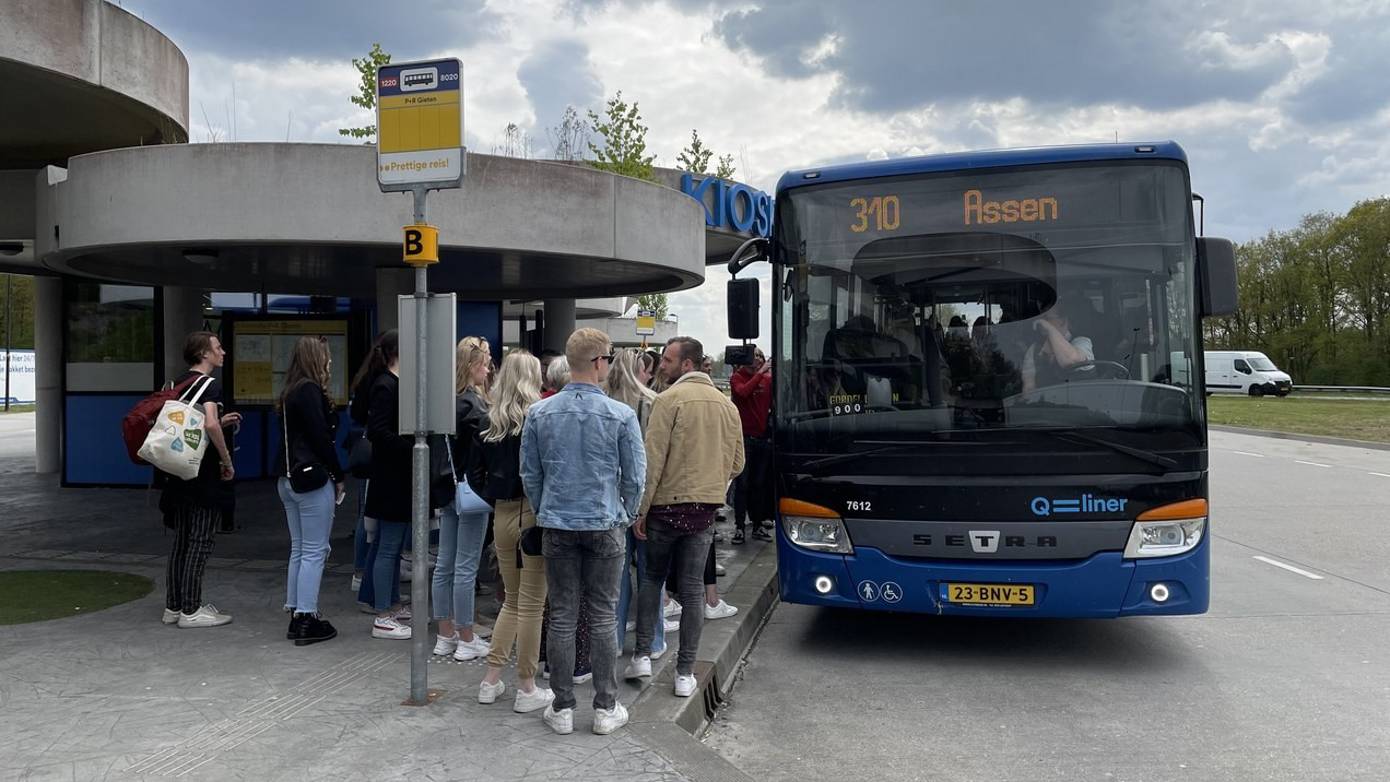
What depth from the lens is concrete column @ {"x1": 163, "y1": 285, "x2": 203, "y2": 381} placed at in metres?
12.6

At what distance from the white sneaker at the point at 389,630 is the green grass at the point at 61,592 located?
213 centimetres

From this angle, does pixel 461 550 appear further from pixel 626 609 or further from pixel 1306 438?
pixel 1306 438

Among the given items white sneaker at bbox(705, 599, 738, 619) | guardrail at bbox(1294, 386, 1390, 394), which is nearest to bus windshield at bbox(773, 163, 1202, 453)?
white sneaker at bbox(705, 599, 738, 619)

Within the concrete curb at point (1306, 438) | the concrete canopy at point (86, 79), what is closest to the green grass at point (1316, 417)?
the concrete curb at point (1306, 438)

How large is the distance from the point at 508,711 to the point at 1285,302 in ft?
193

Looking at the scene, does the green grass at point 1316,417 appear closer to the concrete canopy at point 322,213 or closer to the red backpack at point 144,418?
the concrete canopy at point 322,213

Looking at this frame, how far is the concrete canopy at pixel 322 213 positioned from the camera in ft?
24.3

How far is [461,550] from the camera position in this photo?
222 inches

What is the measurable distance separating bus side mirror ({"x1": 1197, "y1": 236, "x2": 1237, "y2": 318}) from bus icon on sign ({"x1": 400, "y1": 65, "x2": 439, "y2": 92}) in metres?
4.32

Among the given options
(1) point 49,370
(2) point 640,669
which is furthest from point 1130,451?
(1) point 49,370

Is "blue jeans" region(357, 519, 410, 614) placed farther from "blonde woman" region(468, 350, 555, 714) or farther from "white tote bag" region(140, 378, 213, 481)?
"blonde woman" region(468, 350, 555, 714)

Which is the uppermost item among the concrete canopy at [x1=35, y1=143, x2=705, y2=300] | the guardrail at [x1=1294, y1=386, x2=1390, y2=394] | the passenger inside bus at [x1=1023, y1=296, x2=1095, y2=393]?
the concrete canopy at [x1=35, y1=143, x2=705, y2=300]

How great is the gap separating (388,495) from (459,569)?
0.74 meters

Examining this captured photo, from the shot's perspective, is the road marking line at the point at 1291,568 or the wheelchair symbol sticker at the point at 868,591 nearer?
the wheelchair symbol sticker at the point at 868,591
